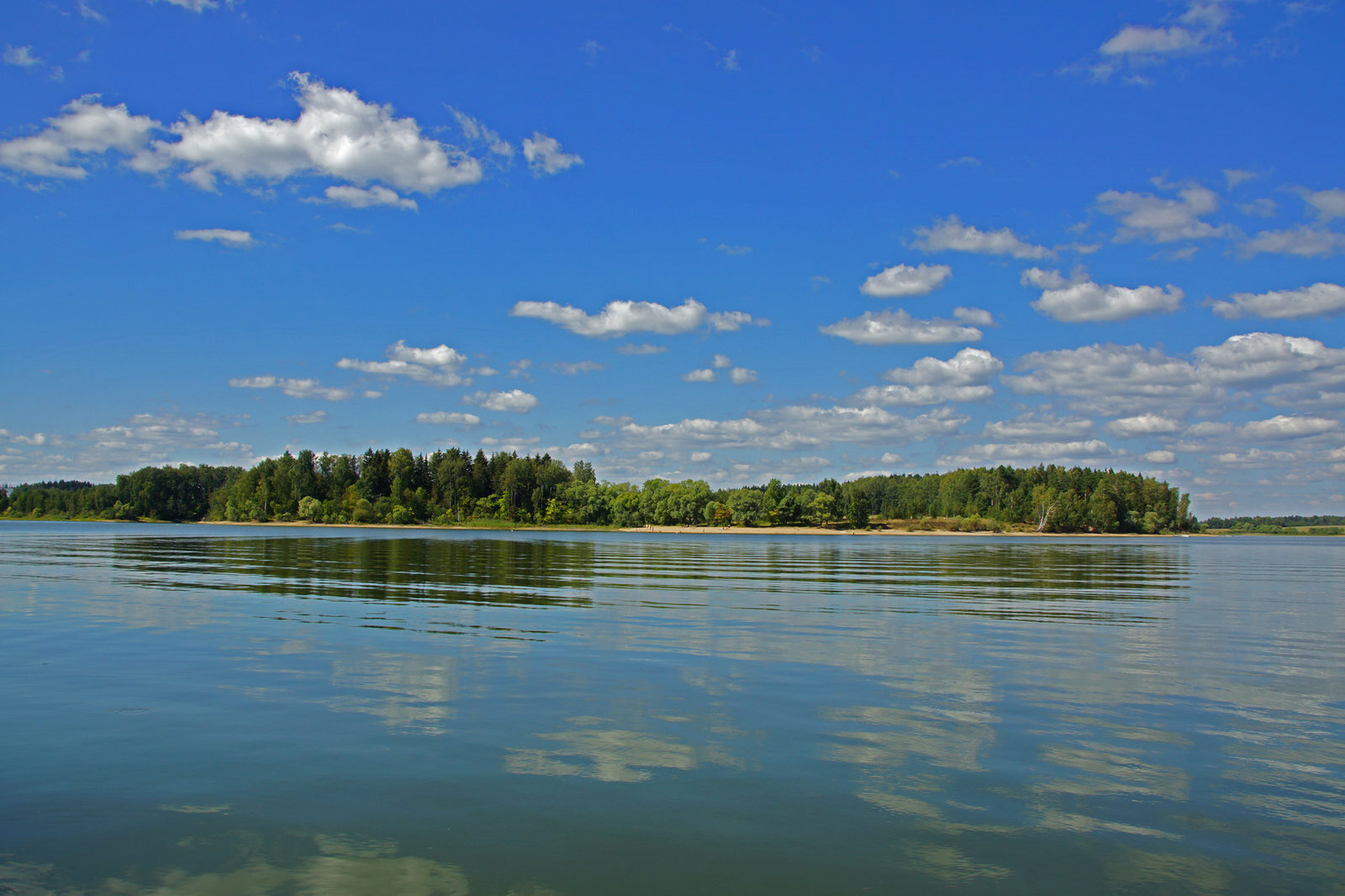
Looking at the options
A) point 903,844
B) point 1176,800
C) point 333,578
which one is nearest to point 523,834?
point 903,844

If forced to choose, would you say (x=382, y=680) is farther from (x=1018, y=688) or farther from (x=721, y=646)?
(x=1018, y=688)

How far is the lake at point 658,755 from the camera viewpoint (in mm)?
8438

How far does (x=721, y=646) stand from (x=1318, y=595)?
3796 cm

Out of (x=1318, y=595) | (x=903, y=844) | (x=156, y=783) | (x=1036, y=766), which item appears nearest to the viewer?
(x=903, y=844)

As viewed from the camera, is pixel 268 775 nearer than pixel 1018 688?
Yes

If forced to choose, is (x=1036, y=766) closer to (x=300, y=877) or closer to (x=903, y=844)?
(x=903, y=844)

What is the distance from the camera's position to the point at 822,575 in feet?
173

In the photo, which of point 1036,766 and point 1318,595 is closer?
point 1036,766

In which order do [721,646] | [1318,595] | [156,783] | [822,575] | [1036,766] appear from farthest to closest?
[822,575] → [1318,595] → [721,646] → [1036,766] → [156,783]

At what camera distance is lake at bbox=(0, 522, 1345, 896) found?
27.7 feet

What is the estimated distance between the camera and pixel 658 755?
1219cm

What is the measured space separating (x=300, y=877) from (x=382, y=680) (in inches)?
379

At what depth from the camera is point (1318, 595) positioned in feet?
138

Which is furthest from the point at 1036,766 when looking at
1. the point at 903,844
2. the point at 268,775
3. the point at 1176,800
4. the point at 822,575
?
the point at 822,575
